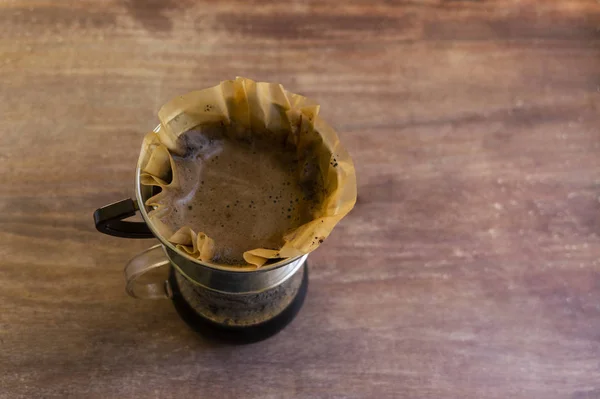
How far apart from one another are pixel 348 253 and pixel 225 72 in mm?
304

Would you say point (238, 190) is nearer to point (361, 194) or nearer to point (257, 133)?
point (257, 133)

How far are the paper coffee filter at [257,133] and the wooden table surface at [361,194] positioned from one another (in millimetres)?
177

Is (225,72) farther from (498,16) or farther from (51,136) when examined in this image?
(498,16)

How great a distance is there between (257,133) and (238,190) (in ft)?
0.22

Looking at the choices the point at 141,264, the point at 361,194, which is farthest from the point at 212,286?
the point at 361,194

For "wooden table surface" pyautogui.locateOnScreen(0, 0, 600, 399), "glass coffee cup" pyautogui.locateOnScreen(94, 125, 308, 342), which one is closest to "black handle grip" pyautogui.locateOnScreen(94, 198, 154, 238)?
"glass coffee cup" pyautogui.locateOnScreen(94, 125, 308, 342)

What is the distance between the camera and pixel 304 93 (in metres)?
0.80

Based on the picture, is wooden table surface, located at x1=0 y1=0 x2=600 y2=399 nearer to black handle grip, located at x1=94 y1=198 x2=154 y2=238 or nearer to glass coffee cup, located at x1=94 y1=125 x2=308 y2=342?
glass coffee cup, located at x1=94 y1=125 x2=308 y2=342

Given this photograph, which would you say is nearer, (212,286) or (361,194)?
(212,286)

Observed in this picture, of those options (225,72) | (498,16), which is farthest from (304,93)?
(498,16)

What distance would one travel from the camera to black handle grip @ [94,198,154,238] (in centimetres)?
51

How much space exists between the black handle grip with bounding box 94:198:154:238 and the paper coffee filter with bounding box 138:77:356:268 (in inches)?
0.7

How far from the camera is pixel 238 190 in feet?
1.90

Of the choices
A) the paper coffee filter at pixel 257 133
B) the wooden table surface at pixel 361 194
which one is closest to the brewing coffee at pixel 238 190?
the paper coffee filter at pixel 257 133
